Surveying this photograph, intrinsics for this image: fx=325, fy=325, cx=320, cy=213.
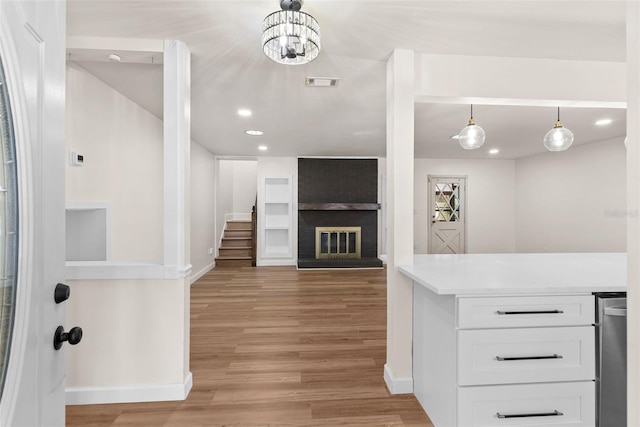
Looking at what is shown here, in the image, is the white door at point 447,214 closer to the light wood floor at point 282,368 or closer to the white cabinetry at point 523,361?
the light wood floor at point 282,368

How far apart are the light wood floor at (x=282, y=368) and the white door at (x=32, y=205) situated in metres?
1.35

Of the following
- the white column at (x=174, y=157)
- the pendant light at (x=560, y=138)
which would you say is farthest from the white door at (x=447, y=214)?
the white column at (x=174, y=157)

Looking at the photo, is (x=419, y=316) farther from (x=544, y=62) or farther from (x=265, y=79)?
(x=265, y=79)

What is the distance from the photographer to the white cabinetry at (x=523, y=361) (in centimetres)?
156

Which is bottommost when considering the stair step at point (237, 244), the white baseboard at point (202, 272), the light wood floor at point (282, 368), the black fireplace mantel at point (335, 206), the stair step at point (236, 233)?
the light wood floor at point (282, 368)

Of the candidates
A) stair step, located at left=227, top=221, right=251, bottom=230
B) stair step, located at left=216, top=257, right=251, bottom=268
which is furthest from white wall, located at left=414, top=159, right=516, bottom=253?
stair step, located at left=227, top=221, right=251, bottom=230

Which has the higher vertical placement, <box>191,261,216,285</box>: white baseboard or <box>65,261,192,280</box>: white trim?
<box>65,261,192,280</box>: white trim

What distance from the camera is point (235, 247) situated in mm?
7270

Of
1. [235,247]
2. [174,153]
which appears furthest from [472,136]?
[235,247]

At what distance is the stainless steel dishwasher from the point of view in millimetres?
1571

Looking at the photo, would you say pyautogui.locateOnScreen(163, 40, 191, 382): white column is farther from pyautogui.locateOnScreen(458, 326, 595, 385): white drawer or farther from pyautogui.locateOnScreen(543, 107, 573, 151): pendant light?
pyautogui.locateOnScreen(543, 107, 573, 151): pendant light

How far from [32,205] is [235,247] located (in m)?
6.71

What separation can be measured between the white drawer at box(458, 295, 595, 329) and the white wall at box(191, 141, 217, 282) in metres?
4.49

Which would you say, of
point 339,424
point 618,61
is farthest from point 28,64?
point 618,61
